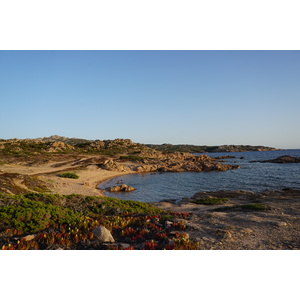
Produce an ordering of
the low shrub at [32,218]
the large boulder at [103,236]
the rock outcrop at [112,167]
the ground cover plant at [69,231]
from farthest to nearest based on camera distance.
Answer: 1. the rock outcrop at [112,167]
2. the low shrub at [32,218]
3. the large boulder at [103,236]
4. the ground cover plant at [69,231]

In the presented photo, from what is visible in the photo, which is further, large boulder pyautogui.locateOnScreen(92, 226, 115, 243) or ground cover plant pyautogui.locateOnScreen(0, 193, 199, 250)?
large boulder pyautogui.locateOnScreen(92, 226, 115, 243)

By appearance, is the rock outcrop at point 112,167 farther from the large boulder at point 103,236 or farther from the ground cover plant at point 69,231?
the large boulder at point 103,236

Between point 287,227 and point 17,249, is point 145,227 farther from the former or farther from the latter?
point 287,227

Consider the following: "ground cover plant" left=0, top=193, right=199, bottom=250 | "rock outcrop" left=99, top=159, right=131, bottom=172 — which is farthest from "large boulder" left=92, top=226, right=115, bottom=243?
"rock outcrop" left=99, top=159, right=131, bottom=172

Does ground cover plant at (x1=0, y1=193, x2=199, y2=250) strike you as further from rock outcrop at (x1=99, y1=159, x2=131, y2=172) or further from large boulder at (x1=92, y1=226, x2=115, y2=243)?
rock outcrop at (x1=99, y1=159, x2=131, y2=172)

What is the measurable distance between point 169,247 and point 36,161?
57906mm

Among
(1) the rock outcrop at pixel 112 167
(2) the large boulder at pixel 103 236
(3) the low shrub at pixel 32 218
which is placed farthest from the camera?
(1) the rock outcrop at pixel 112 167

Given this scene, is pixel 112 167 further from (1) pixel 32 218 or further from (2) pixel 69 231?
(2) pixel 69 231

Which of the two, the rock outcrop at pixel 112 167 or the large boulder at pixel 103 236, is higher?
the large boulder at pixel 103 236

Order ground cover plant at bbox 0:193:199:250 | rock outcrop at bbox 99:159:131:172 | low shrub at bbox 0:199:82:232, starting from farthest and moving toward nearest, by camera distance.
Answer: rock outcrop at bbox 99:159:131:172, low shrub at bbox 0:199:82:232, ground cover plant at bbox 0:193:199:250

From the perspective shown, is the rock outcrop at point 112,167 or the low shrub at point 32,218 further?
the rock outcrop at point 112,167

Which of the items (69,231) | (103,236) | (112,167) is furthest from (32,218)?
(112,167)

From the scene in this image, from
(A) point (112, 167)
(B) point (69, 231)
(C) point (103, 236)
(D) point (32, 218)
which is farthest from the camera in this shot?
(A) point (112, 167)

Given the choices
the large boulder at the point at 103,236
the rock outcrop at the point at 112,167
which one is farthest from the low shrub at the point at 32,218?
the rock outcrop at the point at 112,167
